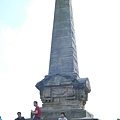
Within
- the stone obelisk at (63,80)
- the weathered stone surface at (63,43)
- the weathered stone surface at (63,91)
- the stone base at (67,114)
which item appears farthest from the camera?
the weathered stone surface at (63,43)

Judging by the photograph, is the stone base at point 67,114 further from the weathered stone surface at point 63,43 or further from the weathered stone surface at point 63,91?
the weathered stone surface at point 63,43

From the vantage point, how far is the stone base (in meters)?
12.4

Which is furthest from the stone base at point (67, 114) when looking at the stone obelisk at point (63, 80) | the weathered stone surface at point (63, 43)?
the weathered stone surface at point (63, 43)

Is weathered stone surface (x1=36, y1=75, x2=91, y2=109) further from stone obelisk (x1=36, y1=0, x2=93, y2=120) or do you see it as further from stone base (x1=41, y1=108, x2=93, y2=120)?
stone base (x1=41, y1=108, x2=93, y2=120)

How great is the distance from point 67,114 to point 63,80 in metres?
1.82

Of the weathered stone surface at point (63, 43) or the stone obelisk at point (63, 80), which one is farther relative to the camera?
the weathered stone surface at point (63, 43)

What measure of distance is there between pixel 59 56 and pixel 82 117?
3.64m

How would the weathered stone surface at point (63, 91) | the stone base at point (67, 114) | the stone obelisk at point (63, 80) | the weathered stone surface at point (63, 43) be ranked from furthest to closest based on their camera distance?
the weathered stone surface at point (63, 43) → the weathered stone surface at point (63, 91) → the stone obelisk at point (63, 80) → the stone base at point (67, 114)

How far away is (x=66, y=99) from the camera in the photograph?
13.4 m

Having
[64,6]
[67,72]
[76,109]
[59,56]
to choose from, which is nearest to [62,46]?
[59,56]

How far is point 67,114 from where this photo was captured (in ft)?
41.4

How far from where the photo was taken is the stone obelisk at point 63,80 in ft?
42.9

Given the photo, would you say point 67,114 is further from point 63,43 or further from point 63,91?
point 63,43

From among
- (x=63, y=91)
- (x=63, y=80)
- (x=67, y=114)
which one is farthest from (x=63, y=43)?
(x=67, y=114)
